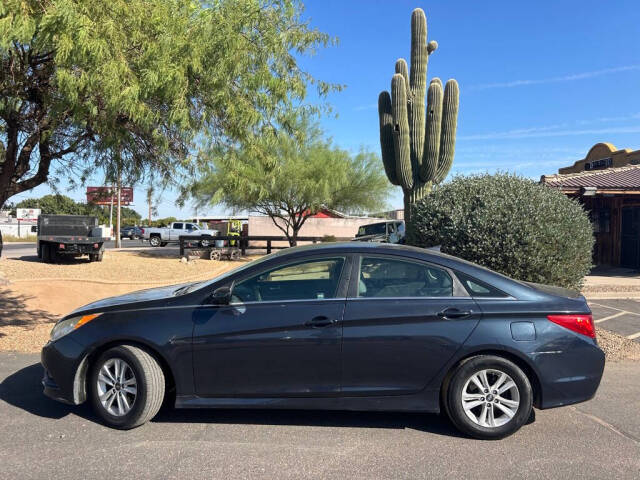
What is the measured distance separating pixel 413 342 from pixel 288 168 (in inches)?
661

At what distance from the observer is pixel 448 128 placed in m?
13.3

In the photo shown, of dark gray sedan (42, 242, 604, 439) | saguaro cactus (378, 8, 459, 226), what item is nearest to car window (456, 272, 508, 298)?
dark gray sedan (42, 242, 604, 439)

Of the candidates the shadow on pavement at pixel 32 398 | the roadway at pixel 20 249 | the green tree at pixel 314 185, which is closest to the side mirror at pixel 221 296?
the shadow on pavement at pixel 32 398

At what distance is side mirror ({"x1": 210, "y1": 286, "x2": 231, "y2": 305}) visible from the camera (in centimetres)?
391

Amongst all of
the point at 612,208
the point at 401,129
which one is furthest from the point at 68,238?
the point at 612,208

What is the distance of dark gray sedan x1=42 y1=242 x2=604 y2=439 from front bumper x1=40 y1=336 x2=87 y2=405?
0.01m

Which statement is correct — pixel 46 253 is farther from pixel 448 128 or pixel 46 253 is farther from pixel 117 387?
pixel 117 387

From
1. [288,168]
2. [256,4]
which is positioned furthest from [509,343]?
[288,168]

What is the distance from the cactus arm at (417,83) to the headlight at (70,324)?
1091cm

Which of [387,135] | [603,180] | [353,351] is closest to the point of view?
[353,351]

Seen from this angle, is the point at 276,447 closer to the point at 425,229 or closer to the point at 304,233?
the point at 425,229

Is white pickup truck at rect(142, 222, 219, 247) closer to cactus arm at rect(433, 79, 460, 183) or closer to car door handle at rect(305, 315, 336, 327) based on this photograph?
cactus arm at rect(433, 79, 460, 183)

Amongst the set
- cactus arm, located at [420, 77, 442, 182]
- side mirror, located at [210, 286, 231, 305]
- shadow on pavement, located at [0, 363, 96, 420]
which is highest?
cactus arm, located at [420, 77, 442, 182]

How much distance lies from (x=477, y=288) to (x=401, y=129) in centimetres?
1006
